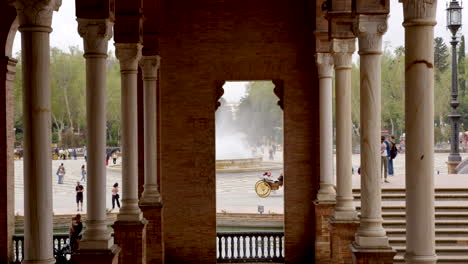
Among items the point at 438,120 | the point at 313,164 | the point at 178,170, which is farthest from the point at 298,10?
the point at 438,120

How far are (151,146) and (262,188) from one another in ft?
55.6

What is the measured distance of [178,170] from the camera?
53.2ft

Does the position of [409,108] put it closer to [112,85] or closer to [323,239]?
[323,239]

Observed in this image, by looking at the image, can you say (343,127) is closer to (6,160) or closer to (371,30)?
(371,30)

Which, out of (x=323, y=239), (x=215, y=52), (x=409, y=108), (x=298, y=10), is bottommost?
(x=323, y=239)

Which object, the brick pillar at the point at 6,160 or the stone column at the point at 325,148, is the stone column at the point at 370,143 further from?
the brick pillar at the point at 6,160

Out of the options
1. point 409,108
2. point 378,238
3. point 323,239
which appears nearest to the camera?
point 409,108

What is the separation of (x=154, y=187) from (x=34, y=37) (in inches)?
326

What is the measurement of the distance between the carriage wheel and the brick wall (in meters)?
13.9

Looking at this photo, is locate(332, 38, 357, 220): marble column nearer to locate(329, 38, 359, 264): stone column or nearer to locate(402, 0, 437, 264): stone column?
locate(329, 38, 359, 264): stone column

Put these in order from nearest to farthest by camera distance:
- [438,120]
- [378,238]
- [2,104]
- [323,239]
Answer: [378,238] < [2,104] < [323,239] < [438,120]

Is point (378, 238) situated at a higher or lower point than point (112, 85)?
lower

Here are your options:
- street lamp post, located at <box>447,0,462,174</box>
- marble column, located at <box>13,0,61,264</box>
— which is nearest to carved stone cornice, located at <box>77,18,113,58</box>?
marble column, located at <box>13,0,61,264</box>

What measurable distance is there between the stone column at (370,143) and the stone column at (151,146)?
6254 mm
